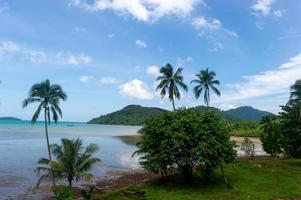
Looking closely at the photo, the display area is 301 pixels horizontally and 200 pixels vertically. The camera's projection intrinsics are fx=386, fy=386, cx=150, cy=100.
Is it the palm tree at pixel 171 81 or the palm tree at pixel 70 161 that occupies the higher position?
the palm tree at pixel 171 81

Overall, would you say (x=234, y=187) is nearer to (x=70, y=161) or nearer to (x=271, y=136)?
(x=70, y=161)

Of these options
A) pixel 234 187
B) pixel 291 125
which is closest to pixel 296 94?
pixel 291 125

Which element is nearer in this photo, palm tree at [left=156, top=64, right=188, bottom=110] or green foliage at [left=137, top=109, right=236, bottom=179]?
green foliage at [left=137, top=109, right=236, bottom=179]

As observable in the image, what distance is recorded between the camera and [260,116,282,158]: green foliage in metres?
62.8

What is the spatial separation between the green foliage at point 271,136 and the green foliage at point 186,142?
2206 cm

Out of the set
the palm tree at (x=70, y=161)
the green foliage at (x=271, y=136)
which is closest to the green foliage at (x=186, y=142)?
the palm tree at (x=70, y=161)

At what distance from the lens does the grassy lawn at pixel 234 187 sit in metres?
37.3

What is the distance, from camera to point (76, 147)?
129ft

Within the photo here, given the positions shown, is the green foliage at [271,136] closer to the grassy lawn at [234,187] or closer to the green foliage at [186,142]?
the grassy lawn at [234,187]

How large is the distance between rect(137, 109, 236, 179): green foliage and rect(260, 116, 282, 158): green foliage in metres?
22.1

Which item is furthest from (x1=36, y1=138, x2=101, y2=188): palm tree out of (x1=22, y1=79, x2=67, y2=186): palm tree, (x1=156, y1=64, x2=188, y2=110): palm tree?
(x1=156, y1=64, x2=188, y2=110): palm tree

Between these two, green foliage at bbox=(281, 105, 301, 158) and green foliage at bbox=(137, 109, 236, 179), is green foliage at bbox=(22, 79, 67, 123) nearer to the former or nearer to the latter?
green foliage at bbox=(137, 109, 236, 179)

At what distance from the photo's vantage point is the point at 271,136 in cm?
6344

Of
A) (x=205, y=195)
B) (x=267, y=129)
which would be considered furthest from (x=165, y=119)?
(x=267, y=129)
